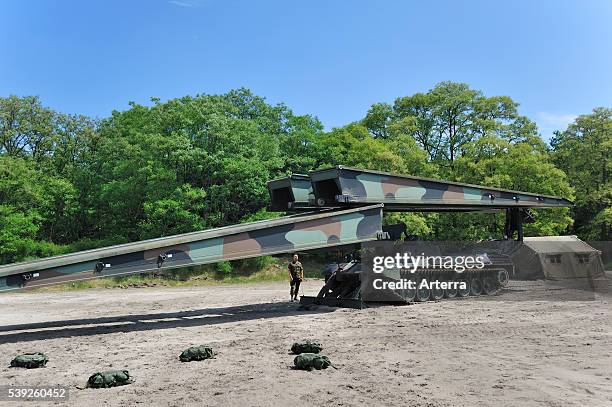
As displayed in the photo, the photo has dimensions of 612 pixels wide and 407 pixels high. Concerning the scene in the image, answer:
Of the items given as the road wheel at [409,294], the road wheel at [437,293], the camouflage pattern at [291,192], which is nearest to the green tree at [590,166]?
the road wheel at [437,293]

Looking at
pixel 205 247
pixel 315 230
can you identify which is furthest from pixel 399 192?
pixel 205 247

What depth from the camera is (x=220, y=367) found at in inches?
293

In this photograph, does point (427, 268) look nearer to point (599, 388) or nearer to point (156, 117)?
point (599, 388)

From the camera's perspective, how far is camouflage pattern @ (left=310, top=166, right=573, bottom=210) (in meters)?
13.4

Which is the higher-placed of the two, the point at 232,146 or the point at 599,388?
the point at 232,146

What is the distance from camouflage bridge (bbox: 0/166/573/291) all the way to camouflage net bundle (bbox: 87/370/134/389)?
3876 millimetres

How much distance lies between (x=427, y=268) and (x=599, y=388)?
382 inches

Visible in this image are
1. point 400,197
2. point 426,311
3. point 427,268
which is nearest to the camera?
point 426,311

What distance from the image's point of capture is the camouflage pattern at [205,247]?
387 inches

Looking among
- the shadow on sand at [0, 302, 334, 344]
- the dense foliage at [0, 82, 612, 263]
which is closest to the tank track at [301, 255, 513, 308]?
the shadow on sand at [0, 302, 334, 344]

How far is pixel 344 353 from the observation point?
8180 mm

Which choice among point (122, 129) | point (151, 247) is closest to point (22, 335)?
point (151, 247)

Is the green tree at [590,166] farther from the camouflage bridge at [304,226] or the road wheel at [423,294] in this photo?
the road wheel at [423,294]

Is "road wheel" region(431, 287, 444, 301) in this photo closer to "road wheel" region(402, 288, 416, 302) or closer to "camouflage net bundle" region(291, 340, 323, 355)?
"road wheel" region(402, 288, 416, 302)
